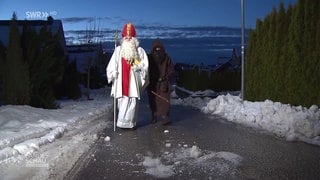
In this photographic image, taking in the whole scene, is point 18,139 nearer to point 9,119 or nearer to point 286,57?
point 9,119

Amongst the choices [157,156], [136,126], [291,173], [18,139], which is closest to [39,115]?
[136,126]

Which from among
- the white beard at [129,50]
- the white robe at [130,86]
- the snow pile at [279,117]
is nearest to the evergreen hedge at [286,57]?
the snow pile at [279,117]

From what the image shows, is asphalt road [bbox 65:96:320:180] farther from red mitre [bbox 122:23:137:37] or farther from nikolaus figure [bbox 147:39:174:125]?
red mitre [bbox 122:23:137:37]

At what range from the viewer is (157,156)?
843 centimetres

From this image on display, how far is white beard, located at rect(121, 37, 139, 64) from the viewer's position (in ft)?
39.9

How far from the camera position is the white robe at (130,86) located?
11984 mm

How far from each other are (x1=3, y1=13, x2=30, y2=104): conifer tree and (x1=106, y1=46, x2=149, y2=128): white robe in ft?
13.2

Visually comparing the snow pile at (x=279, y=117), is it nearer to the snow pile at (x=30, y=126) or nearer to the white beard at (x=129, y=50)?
the white beard at (x=129, y=50)

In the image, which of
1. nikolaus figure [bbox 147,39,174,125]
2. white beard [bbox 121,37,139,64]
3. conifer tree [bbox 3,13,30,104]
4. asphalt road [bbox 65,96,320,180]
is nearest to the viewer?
asphalt road [bbox 65,96,320,180]

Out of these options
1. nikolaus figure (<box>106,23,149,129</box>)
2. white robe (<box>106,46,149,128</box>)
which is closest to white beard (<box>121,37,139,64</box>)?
nikolaus figure (<box>106,23,149,129</box>)

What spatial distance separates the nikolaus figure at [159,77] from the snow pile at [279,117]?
1995mm

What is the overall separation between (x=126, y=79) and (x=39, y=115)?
307 cm

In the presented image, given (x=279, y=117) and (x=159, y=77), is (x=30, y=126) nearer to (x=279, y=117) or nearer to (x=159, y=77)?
(x=159, y=77)

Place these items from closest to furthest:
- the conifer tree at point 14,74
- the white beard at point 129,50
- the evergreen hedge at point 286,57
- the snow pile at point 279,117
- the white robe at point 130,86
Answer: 1. the snow pile at point 279,117
2. the white robe at point 130,86
3. the white beard at point 129,50
4. the evergreen hedge at point 286,57
5. the conifer tree at point 14,74
